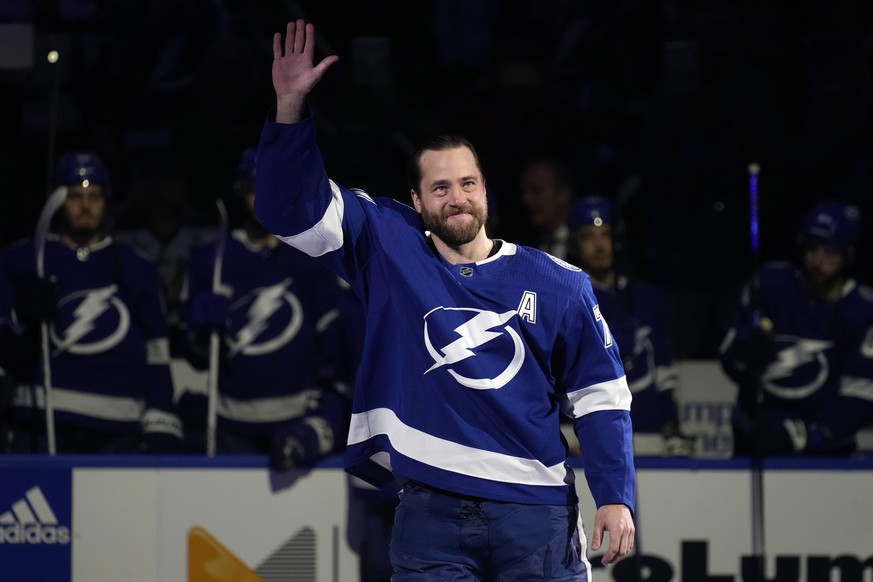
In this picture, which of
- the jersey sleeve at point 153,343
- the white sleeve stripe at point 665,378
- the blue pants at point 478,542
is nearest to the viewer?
the blue pants at point 478,542

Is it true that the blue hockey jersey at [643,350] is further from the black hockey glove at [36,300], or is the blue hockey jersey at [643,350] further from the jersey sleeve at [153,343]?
the black hockey glove at [36,300]

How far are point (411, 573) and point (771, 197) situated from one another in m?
4.59

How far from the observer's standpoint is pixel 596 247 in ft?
21.5

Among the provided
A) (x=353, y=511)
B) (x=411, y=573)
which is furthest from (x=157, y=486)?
(x=411, y=573)

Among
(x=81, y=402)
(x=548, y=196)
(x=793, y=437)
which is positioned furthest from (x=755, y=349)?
(x=81, y=402)

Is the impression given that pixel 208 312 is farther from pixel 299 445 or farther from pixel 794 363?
pixel 794 363

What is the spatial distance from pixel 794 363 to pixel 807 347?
9cm

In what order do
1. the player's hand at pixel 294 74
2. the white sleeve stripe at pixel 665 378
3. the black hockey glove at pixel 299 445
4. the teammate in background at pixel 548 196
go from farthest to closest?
1. the teammate in background at pixel 548 196
2. the white sleeve stripe at pixel 665 378
3. the black hockey glove at pixel 299 445
4. the player's hand at pixel 294 74

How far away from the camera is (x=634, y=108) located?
27.1 feet

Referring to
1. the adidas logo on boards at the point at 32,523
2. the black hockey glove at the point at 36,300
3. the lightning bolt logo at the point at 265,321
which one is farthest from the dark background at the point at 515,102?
the adidas logo on boards at the point at 32,523

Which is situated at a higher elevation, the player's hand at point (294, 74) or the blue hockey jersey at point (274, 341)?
the player's hand at point (294, 74)

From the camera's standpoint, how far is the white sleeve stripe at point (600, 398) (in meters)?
3.92

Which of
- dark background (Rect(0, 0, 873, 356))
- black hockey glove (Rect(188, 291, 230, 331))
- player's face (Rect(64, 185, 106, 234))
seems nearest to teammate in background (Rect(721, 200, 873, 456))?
dark background (Rect(0, 0, 873, 356))

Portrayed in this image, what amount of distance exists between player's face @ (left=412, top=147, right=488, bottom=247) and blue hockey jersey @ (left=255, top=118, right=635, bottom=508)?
104mm
